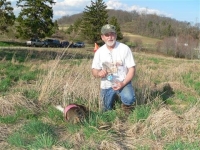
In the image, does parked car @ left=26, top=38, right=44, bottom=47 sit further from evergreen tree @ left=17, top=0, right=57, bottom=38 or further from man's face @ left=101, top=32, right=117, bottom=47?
man's face @ left=101, top=32, right=117, bottom=47

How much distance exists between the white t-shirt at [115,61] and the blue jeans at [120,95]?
0.39 ft

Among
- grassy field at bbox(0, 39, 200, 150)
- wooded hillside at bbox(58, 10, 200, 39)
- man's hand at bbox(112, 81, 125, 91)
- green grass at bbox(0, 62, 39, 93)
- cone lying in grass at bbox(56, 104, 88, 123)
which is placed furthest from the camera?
wooded hillside at bbox(58, 10, 200, 39)

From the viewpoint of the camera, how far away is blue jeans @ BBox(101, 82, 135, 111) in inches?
194

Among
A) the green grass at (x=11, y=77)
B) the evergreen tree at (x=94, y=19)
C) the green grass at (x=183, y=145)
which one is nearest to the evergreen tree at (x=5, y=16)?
the evergreen tree at (x=94, y=19)

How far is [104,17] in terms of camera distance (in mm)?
47781

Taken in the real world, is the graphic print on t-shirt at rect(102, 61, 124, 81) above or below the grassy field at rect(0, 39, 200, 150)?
above

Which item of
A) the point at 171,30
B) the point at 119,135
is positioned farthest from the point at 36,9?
the point at 171,30

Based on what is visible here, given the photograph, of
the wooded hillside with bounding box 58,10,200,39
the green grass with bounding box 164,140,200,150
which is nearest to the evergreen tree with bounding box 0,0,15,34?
the green grass with bounding box 164,140,200,150

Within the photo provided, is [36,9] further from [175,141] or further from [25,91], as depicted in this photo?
[175,141]

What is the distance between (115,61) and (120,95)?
1.96 ft

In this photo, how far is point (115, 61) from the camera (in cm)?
503

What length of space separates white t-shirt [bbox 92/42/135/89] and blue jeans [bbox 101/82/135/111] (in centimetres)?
12

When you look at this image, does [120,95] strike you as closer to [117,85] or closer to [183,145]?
[117,85]

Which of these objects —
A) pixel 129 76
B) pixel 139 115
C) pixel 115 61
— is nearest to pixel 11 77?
pixel 115 61
